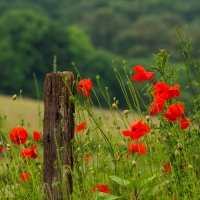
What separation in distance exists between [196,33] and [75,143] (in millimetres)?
69857

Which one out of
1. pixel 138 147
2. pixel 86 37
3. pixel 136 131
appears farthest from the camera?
pixel 86 37

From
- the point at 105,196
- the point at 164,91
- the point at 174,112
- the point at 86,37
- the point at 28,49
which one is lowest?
the point at 86,37

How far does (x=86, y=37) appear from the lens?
3211 inches

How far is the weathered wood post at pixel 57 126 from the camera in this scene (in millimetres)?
4754

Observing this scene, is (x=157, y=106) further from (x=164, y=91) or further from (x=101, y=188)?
(x=101, y=188)

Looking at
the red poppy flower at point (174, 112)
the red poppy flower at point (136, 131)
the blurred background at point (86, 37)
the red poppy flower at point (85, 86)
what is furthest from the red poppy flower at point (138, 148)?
the blurred background at point (86, 37)

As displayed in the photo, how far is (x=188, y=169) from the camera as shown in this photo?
176 inches

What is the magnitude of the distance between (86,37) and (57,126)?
7724 centimetres

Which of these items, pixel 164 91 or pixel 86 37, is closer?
pixel 164 91

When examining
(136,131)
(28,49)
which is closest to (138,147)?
(136,131)

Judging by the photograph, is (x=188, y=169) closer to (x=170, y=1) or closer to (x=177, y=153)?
(x=177, y=153)

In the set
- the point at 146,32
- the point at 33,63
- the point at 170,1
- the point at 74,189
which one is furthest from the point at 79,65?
the point at 74,189

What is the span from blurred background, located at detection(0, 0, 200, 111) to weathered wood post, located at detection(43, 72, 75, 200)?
44747 mm

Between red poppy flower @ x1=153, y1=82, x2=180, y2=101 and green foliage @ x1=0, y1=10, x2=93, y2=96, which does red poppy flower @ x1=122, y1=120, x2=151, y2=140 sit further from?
green foliage @ x1=0, y1=10, x2=93, y2=96
